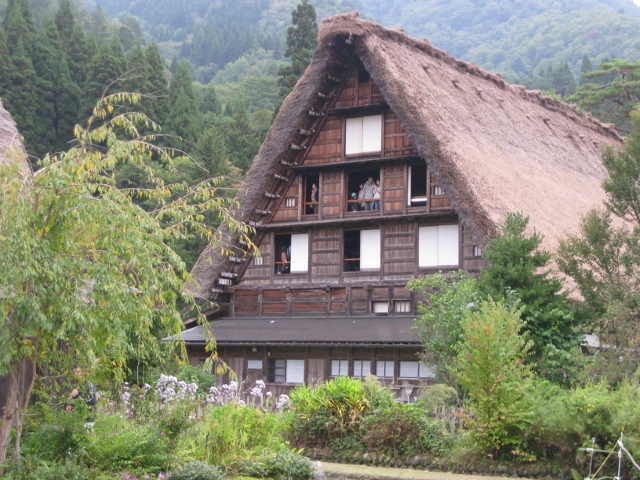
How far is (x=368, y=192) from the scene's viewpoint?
87.9 feet

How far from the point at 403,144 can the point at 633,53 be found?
9668 cm

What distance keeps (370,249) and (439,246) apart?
86.3 inches

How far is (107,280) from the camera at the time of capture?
35.1 feet

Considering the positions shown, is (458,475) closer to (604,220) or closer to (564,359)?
(564,359)

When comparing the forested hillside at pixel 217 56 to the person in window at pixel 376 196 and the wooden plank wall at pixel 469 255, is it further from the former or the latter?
the wooden plank wall at pixel 469 255

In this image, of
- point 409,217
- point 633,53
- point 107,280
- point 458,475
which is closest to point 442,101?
point 409,217

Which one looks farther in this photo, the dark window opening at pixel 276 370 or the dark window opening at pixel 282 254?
the dark window opening at pixel 282 254

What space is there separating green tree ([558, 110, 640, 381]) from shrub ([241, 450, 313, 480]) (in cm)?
692

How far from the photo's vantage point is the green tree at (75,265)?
10.4 meters

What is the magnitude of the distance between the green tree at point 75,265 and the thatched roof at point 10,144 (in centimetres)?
31

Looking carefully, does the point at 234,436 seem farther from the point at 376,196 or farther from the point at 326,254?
the point at 376,196

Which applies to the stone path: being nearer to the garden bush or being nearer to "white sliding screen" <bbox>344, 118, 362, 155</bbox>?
the garden bush

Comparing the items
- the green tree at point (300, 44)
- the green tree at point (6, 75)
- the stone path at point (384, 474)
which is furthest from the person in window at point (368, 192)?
the green tree at point (6, 75)

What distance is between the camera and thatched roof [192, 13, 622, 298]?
23891 mm
